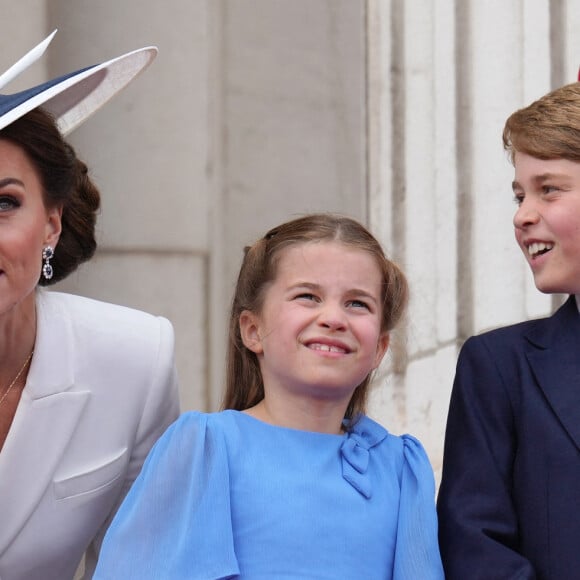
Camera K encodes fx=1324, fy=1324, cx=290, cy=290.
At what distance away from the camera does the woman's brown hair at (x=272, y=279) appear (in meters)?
2.79

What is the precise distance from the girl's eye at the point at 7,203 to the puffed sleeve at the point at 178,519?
24.8 inches

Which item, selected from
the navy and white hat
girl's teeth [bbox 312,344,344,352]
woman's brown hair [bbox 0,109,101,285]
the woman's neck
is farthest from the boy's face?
the woman's neck

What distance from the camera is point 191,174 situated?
4.32 metres

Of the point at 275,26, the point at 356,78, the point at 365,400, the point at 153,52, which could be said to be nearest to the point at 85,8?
the point at 275,26

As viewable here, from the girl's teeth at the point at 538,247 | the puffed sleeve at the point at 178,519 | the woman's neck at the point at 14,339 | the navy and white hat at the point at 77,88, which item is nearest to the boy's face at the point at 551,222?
the girl's teeth at the point at 538,247

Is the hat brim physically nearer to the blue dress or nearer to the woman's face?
the woman's face

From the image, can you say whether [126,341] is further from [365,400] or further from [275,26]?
[275,26]

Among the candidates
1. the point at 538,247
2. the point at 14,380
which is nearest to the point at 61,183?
the point at 14,380

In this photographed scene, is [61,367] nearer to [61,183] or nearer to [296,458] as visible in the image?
[61,183]

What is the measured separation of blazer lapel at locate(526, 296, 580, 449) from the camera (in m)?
2.61

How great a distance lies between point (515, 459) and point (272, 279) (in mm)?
620

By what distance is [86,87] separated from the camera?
2.95m

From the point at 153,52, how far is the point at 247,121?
1.48 meters

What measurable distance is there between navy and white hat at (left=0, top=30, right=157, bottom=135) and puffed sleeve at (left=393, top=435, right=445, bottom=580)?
106cm
